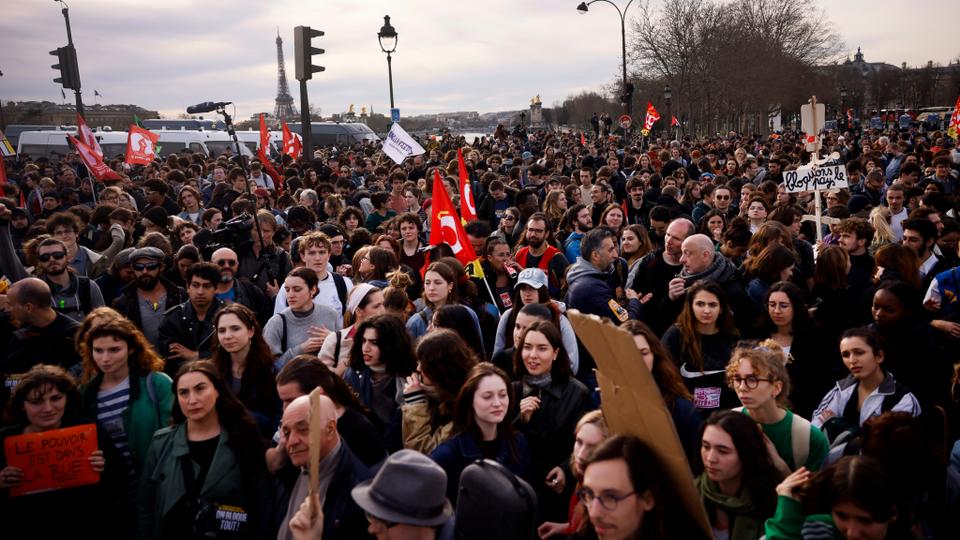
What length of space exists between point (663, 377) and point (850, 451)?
104cm

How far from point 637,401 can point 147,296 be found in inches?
190

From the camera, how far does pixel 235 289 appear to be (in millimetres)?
6547

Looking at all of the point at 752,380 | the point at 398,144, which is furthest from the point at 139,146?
the point at 752,380

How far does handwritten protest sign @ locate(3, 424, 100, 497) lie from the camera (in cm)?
382

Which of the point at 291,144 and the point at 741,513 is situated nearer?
the point at 741,513

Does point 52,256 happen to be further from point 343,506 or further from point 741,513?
point 741,513

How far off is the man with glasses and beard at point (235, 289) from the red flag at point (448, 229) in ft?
5.82

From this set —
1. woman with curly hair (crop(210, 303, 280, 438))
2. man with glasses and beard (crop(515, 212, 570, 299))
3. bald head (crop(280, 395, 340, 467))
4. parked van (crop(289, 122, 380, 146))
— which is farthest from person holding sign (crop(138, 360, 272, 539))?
parked van (crop(289, 122, 380, 146))

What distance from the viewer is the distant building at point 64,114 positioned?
64938 millimetres

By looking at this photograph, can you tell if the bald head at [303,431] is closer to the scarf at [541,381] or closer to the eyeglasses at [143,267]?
the scarf at [541,381]

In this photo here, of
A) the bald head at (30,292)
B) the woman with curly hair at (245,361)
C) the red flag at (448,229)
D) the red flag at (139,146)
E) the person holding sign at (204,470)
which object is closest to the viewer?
the person holding sign at (204,470)

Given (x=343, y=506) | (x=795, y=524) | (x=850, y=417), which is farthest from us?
(x=850, y=417)

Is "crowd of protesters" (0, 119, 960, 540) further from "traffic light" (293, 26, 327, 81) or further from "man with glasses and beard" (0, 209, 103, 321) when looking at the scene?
"traffic light" (293, 26, 327, 81)

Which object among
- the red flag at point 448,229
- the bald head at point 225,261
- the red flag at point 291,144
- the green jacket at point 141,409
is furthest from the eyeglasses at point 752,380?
the red flag at point 291,144
